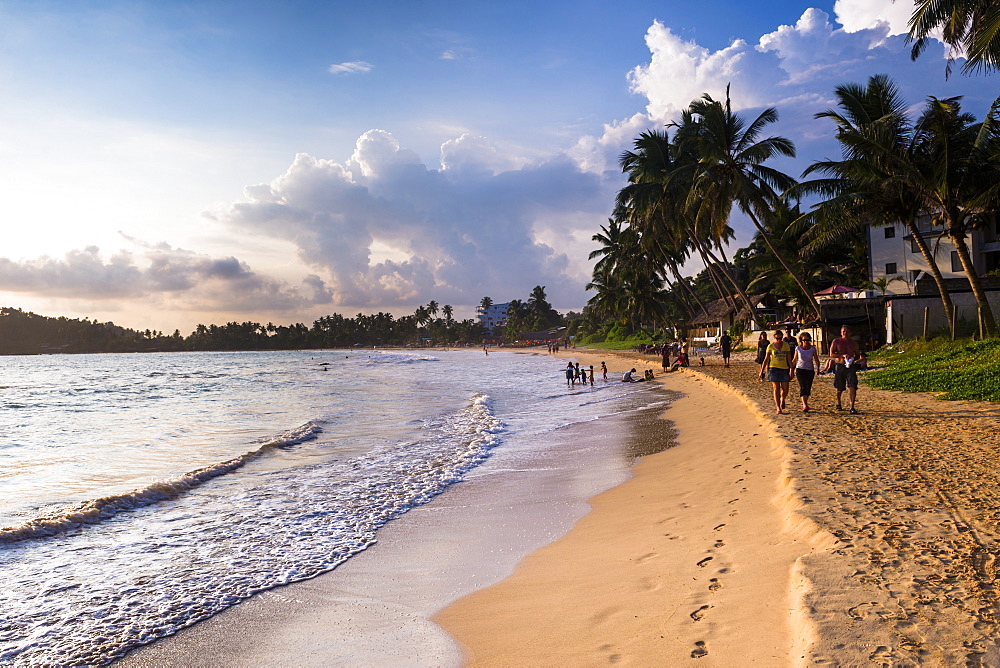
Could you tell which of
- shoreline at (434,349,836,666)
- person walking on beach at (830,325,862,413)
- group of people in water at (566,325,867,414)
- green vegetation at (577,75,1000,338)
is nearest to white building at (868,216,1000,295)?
green vegetation at (577,75,1000,338)

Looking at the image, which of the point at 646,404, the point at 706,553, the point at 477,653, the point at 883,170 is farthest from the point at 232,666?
the point at 883,170

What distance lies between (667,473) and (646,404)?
8839 mm

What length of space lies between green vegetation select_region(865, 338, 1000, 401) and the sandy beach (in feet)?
15.3

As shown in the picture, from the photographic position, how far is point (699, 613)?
3566 mm

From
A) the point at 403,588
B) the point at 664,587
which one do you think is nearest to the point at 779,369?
the point at 664,587

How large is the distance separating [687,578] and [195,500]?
689 centimetres

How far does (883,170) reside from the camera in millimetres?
20250

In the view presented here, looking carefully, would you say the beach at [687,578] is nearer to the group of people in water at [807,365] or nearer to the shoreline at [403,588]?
the shoreline at [403,588]

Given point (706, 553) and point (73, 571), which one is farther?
point (73, 571)

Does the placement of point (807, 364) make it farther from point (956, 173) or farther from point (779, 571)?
point (956, 173)

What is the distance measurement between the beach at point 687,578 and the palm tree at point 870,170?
15.8 m

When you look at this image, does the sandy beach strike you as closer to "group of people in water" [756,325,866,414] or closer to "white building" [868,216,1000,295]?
"group of people in water" [756,325,866,414]

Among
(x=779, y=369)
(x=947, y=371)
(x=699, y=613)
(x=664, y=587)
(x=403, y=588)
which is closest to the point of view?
(x=699, y=613)

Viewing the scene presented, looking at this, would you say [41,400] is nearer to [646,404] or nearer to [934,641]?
[646,404]
